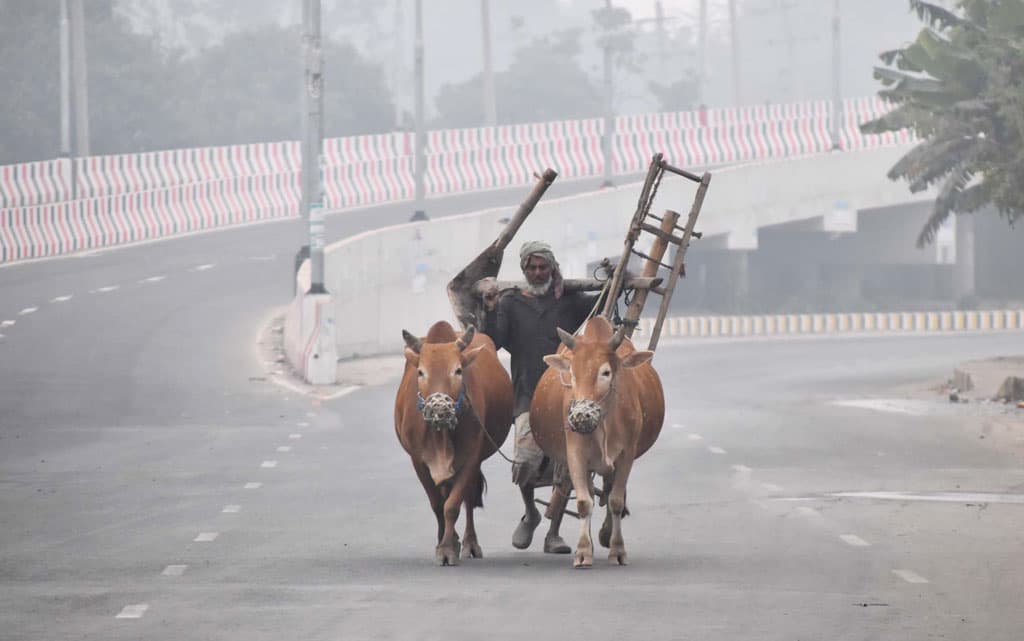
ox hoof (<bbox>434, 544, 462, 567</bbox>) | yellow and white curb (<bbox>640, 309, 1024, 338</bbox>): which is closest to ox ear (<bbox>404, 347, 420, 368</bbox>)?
ox hoof (<bbox>434, 544, 462, 567</bbox>)

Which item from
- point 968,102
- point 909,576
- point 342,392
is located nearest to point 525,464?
point 909,576

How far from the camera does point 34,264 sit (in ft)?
167

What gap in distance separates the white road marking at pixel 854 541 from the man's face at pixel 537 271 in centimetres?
279

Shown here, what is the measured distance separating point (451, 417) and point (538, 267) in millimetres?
1658

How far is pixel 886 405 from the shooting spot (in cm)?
3231

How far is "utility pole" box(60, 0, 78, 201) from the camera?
55.9 metres

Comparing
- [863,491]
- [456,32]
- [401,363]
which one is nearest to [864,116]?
[401,363]

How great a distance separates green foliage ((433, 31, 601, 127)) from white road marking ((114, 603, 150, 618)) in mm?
92747

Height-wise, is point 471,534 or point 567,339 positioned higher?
point 567,339

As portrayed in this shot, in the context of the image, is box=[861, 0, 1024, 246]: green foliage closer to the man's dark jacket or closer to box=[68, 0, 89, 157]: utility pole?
the man's dark jacket

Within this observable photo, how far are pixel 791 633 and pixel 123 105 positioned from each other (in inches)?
2755

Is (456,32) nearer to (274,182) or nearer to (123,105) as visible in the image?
(123,105)

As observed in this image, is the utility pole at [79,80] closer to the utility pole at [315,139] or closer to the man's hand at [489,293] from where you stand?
the utility pole at [315,139]

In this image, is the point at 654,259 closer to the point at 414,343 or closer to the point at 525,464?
the point at 525,464
